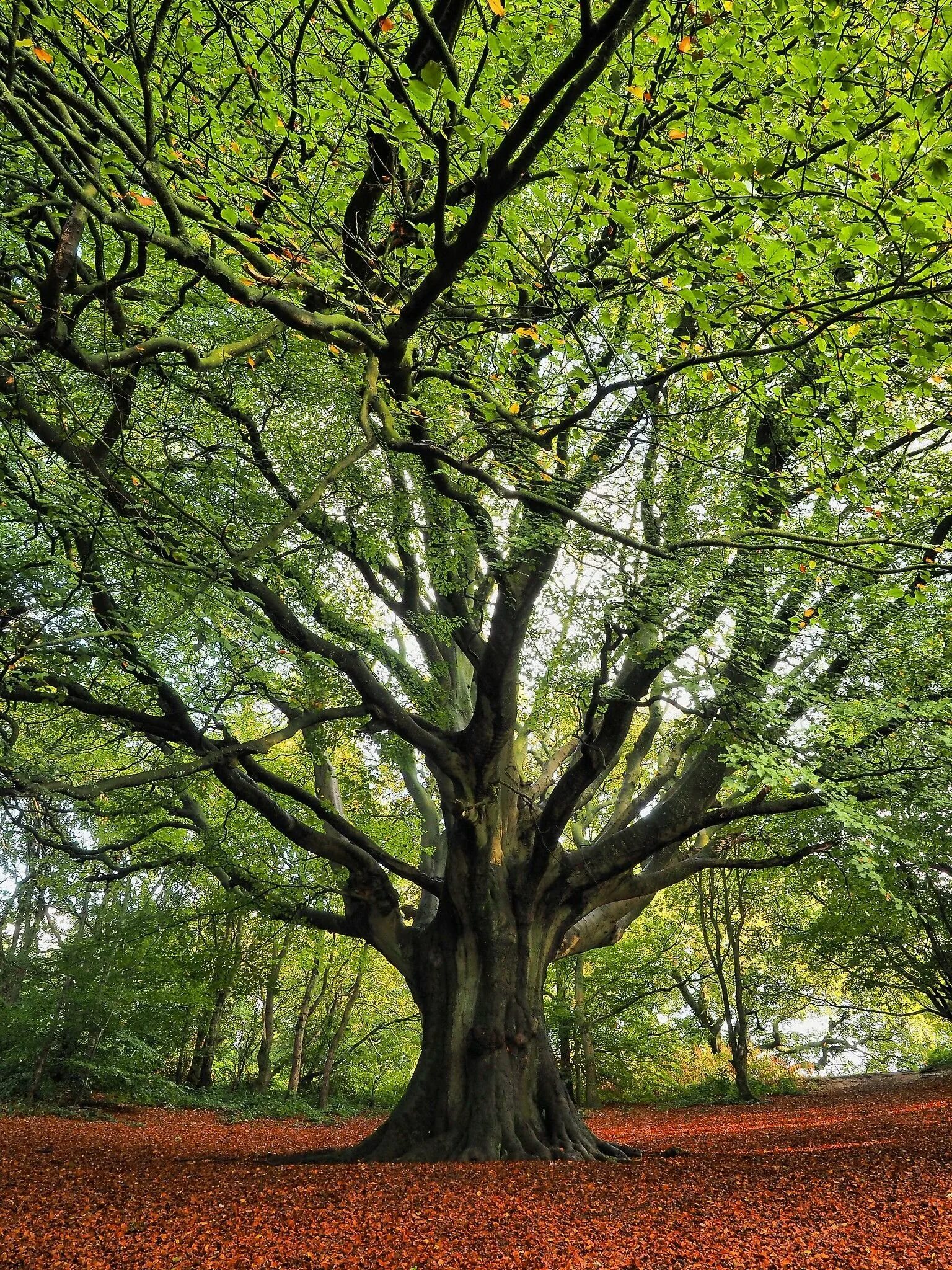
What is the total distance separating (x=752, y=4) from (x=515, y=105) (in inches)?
57.7

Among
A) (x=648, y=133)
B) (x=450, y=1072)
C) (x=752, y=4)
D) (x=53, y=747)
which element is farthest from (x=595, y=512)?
(x=450, y=1072)

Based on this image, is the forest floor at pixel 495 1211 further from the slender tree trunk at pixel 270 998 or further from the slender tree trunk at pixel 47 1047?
the slender tree trunk at pixel 270 998

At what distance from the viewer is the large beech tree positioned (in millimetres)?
3850

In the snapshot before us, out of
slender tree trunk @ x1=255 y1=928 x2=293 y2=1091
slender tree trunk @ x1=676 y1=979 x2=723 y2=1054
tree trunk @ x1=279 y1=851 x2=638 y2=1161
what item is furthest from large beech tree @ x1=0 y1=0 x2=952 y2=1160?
slender tree trunk @ x1=676 y1=979 x2=723 y2=1054

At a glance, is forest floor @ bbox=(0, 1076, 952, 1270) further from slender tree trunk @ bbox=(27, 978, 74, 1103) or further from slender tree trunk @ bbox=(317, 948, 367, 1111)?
slender tree trunk @ bbox=(317, 948, 367, 1111)

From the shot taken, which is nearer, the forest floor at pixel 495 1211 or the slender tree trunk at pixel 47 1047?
the forest floor at pixel 495 1211

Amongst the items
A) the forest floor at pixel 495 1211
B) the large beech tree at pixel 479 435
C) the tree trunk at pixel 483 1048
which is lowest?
the forest floor at pixel 495 1211

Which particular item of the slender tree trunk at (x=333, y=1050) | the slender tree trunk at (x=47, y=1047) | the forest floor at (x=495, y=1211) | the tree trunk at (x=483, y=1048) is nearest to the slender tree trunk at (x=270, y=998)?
the slender tree trunk at (x=333, y=1050)

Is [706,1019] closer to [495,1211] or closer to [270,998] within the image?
[270,998]

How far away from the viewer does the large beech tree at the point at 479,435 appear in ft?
12.6

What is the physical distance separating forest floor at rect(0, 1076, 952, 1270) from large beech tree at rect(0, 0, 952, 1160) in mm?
1805

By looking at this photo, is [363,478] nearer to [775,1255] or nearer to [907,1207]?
[775,1255]

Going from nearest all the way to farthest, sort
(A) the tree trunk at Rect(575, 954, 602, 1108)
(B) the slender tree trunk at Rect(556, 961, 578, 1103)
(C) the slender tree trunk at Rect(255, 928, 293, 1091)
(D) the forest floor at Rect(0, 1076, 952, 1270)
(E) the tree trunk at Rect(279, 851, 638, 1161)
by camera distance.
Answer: (D) the forest floor at Rect(0, 1076, 952, 1270)
(E) the tree trunk at Rect(279, 851, 638, 1161)
(C) the slender tree trunk at Rect(255, 928, 293, 1091)
(A) the tree trunk at Rect(575, 954, 602, 1108)
(B) the slender tree trunk at Rect(556, 961, 578, 1103)

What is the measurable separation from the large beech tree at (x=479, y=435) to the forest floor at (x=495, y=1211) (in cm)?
181
